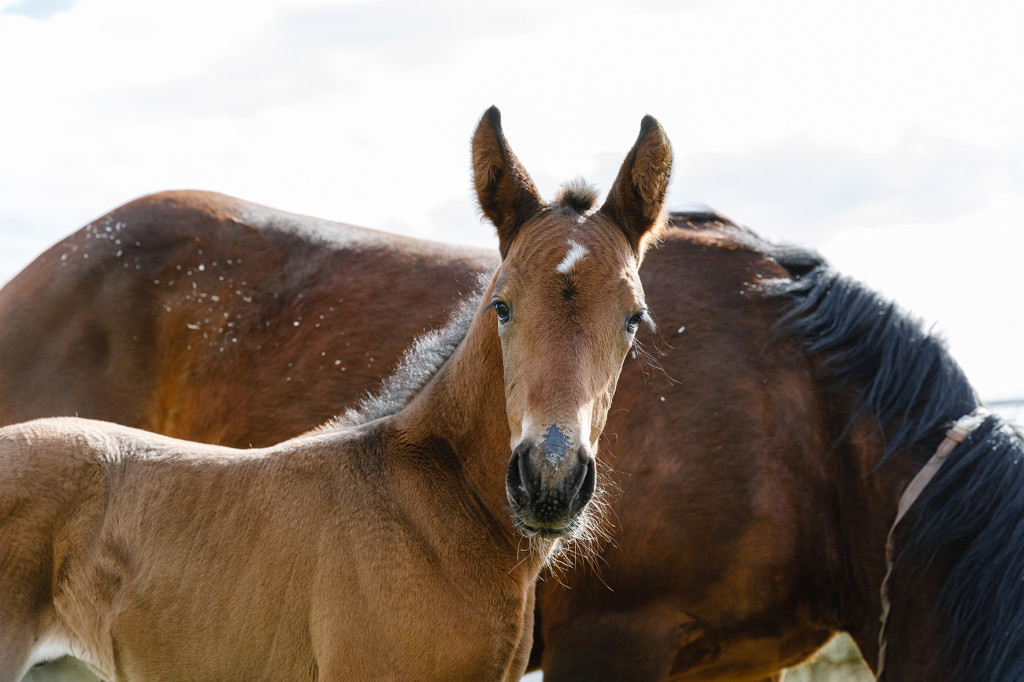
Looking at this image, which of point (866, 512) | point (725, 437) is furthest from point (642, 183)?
point (866, 512)

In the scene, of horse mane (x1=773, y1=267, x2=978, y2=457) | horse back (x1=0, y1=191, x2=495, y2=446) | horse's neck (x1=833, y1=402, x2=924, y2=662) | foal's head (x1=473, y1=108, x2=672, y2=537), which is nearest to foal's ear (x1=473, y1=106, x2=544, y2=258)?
foal's head (x1=473, y1=108, x2=672, y2=537)

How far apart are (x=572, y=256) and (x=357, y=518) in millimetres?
1078

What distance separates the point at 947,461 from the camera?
4.27 metres

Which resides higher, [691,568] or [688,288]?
[688,288]

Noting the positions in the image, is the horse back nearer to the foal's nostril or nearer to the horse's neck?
the horse's neck

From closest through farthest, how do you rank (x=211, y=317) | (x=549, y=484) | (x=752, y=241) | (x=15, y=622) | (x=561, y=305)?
(x=549, y=484), (x=561, y=305), (x=15, y=622), (x=752, y=241), (x=211, y=317)

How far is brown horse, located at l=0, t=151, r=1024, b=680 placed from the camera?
4238 mm

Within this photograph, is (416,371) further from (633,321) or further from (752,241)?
(752,241)

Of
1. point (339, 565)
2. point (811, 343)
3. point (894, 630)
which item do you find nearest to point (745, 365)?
point (811, 343)

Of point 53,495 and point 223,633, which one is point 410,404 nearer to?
point 223,633

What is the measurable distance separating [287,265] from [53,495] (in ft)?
8.08

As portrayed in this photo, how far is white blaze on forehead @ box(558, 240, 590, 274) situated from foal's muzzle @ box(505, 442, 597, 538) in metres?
0.61

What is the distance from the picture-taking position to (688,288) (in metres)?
4.76

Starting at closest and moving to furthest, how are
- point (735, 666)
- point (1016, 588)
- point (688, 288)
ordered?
point (1016, 588)
point (735, 666)
point (688, 288)
